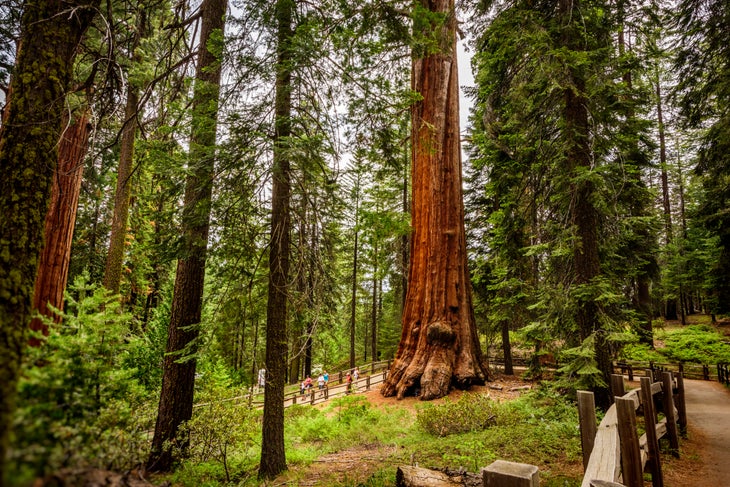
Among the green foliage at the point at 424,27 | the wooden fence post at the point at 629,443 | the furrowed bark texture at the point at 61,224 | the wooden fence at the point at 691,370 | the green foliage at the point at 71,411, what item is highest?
the green foliage at the point at 424,27

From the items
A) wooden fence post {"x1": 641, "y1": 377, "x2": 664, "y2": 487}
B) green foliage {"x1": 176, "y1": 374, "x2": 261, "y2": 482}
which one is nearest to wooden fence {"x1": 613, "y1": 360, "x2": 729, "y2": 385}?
wooden fence post {"x1": 641, "y1": 377, "x2": 664, "y2": 487}

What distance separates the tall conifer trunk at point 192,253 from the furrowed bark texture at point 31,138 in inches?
88.4

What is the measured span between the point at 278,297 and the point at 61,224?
343cm

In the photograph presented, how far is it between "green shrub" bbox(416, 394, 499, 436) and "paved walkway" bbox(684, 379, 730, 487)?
3.34 m

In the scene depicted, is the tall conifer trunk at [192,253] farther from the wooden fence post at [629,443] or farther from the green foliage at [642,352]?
the green foliage at [642,352]

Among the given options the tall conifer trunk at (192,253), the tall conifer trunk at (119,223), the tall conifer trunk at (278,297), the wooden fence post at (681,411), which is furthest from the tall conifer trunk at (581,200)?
the tall conifer trunk at (119,223)

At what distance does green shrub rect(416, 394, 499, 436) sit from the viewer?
7.47 meters

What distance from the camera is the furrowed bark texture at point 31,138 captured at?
2311mm

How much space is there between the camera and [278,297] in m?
5.82

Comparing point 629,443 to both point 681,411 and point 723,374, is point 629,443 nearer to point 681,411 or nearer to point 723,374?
point 681,411

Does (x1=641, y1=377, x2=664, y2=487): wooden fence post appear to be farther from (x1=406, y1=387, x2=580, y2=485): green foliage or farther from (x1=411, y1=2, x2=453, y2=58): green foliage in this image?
(x1=411, y1=2, x2=453, y2=58): green foliage

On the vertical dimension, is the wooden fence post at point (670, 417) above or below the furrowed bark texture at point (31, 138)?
below

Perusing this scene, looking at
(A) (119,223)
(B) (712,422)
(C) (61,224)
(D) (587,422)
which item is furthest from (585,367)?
(A) (119,223)

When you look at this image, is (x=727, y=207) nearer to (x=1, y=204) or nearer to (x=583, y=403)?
(x=583, y=403)
